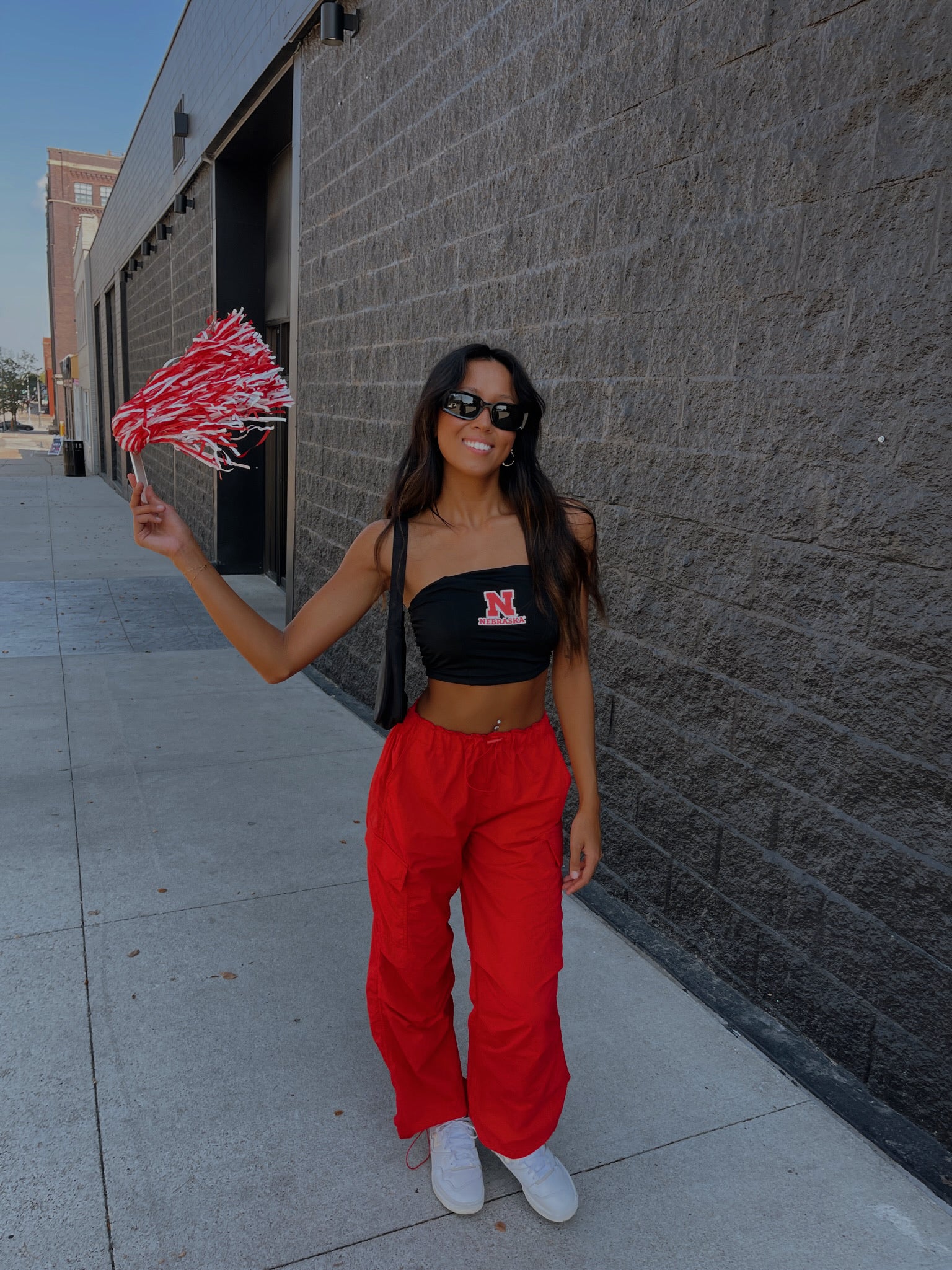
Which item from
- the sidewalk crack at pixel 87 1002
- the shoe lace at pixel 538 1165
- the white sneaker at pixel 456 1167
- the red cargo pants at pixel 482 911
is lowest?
the sidewalk crack at pixel 87 1002

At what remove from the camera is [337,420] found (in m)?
6.80

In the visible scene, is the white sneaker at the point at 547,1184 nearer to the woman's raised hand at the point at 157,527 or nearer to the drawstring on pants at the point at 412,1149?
the drawstring on pants at the point at 412,1149

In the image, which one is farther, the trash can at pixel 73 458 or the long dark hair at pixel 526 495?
the trash can at pixel 73 458

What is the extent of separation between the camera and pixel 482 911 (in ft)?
7.50

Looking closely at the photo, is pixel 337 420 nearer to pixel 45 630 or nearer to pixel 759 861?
pixel 45 630

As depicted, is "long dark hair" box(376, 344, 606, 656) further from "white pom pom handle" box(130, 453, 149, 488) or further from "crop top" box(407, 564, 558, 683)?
"white pom pom handle" box(130, 453, 149, 488)

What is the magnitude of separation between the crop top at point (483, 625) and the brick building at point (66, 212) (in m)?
81.7

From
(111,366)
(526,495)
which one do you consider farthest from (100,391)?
(526,495)

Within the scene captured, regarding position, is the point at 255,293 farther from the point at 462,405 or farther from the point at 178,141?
the point at 462,405

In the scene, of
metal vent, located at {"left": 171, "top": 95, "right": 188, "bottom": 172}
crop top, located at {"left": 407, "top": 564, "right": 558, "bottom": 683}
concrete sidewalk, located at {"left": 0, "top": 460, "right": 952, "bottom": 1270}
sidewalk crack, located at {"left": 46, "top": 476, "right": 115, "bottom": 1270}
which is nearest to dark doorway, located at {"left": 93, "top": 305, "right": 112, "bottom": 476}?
metal vent, located at {"left": 171, "top": 95, "right": 188, "bottom": 172}

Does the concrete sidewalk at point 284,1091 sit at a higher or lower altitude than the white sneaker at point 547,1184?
lower

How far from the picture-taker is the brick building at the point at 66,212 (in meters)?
77.6

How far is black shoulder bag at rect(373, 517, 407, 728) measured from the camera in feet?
7.41

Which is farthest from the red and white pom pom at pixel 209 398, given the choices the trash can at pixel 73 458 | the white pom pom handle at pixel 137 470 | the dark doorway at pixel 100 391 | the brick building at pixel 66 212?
the brick building at pixel 66 212
